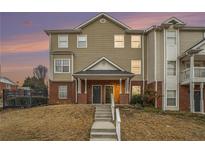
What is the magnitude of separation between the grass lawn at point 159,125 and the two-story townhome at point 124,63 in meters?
4.86

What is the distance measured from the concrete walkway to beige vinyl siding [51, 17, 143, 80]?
27.0ft

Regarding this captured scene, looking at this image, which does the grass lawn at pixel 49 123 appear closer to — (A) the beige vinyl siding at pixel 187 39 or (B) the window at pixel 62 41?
(B) the window at pixel 62 41

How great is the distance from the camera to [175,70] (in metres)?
26.7

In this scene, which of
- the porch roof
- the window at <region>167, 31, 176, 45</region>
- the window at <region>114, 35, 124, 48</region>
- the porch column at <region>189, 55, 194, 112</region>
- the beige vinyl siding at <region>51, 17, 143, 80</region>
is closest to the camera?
the porch column at <region>189, 55, 194, 112</region>

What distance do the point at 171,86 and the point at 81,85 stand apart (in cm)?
659

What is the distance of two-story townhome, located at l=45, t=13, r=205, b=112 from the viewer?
26172 millimetres

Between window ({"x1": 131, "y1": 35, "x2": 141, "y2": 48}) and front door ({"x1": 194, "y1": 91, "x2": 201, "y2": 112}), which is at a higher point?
window ({"x1": 131, "y1": 35, "x2": 141, "y2": 48})

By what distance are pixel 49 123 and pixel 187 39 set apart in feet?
43.4

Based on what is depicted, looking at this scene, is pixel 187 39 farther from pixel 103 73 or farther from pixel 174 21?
pixel 103 73

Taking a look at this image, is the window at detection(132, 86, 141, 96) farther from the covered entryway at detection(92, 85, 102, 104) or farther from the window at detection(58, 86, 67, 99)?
the window at detection(58, 86, 67, 99)

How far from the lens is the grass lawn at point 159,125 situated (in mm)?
16534

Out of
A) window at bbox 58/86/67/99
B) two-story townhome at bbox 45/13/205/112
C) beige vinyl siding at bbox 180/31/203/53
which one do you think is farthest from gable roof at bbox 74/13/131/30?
window at bbox 58/86/67/99

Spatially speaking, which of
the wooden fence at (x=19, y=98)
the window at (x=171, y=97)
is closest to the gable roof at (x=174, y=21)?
the window at (x=171, y=97)
